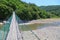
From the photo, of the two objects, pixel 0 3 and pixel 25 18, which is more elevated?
pixel 0 3

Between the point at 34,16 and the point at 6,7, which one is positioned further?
the point at 34,16

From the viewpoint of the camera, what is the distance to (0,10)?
4369 cm

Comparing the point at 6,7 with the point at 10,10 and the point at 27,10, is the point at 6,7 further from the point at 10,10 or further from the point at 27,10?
the point at 27,10

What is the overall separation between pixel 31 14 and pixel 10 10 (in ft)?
20.5

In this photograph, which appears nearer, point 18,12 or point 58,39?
point 58,39

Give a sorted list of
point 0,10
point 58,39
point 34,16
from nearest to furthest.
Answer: point 58,39
point 0,10
point 34,16

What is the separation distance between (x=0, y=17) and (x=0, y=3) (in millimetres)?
3882

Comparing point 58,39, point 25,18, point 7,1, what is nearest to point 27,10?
point 25,18

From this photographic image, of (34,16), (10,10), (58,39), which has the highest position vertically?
(58,39)

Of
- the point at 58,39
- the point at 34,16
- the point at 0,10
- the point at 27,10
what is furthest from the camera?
the point at 34,16

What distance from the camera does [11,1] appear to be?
48.0 metres

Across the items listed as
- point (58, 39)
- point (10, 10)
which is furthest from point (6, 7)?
point (58, 39)

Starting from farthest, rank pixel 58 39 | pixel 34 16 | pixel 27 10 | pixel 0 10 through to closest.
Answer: pixel 34 16
pixel 27 10
pixel 0 10
pixel 58 39

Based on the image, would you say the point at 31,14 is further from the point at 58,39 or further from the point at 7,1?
the point at 58,39
